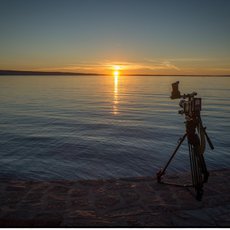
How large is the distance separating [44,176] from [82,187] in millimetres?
2892

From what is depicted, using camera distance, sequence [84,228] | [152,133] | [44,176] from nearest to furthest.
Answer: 1. [84,228]
2. [44,176]
3. [152,133]

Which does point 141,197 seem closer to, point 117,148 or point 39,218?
point 39,218

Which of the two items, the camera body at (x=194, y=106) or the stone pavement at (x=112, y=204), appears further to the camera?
the camera body at (x=194, y=106)

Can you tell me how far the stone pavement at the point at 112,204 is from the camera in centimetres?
463

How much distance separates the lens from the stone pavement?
4.63 meters

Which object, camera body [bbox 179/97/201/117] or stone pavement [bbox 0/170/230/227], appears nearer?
stone pavement [bbox 0/170/230/227]

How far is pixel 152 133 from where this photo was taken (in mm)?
15984

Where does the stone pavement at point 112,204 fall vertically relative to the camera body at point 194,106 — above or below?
below

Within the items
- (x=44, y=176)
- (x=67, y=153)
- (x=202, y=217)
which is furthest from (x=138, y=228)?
(x=67, y=153)

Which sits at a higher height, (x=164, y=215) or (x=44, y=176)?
(x=164, y=215)

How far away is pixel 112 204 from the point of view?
539 cm

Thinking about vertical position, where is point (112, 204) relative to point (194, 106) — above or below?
below

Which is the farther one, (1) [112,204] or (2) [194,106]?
(2) [194,106]

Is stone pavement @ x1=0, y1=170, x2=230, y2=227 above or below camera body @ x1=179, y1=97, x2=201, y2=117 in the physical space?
below
